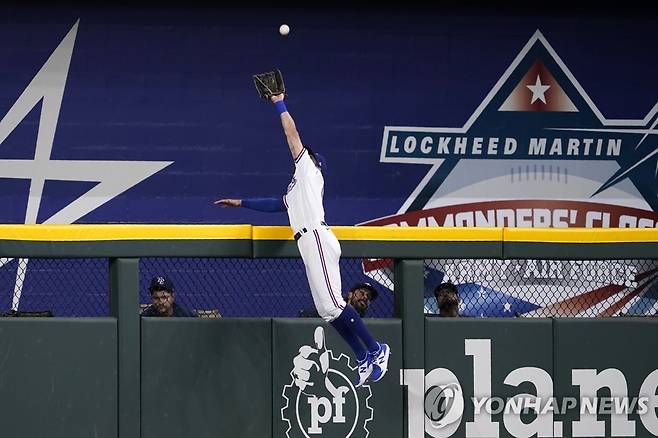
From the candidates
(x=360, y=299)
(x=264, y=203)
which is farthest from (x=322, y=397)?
(x=360, y=299)

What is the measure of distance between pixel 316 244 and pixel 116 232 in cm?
108

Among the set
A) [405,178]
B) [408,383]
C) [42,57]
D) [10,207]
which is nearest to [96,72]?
[42,57]

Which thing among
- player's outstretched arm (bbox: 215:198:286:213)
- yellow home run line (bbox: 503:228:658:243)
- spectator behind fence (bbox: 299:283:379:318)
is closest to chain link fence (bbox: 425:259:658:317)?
spectator behind fence (bbox: 299:283:379:318)

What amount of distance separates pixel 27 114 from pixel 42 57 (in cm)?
47

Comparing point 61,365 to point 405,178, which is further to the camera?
point 405,178

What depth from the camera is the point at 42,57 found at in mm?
11117

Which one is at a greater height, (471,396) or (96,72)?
(96,72)

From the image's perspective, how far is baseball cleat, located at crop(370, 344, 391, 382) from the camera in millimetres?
7348

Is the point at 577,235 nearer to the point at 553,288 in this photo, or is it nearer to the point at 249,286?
the point at 553,288

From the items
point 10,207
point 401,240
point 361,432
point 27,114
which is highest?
point 27,114

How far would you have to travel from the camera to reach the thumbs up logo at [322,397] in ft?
24.8

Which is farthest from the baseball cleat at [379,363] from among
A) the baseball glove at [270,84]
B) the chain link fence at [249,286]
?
the chain link fence at [249,286]

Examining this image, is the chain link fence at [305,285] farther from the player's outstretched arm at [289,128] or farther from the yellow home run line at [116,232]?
the player's outstretched arm at [289,128]

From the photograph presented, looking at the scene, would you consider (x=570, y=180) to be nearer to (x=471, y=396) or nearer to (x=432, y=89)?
(x=432, y=89)
